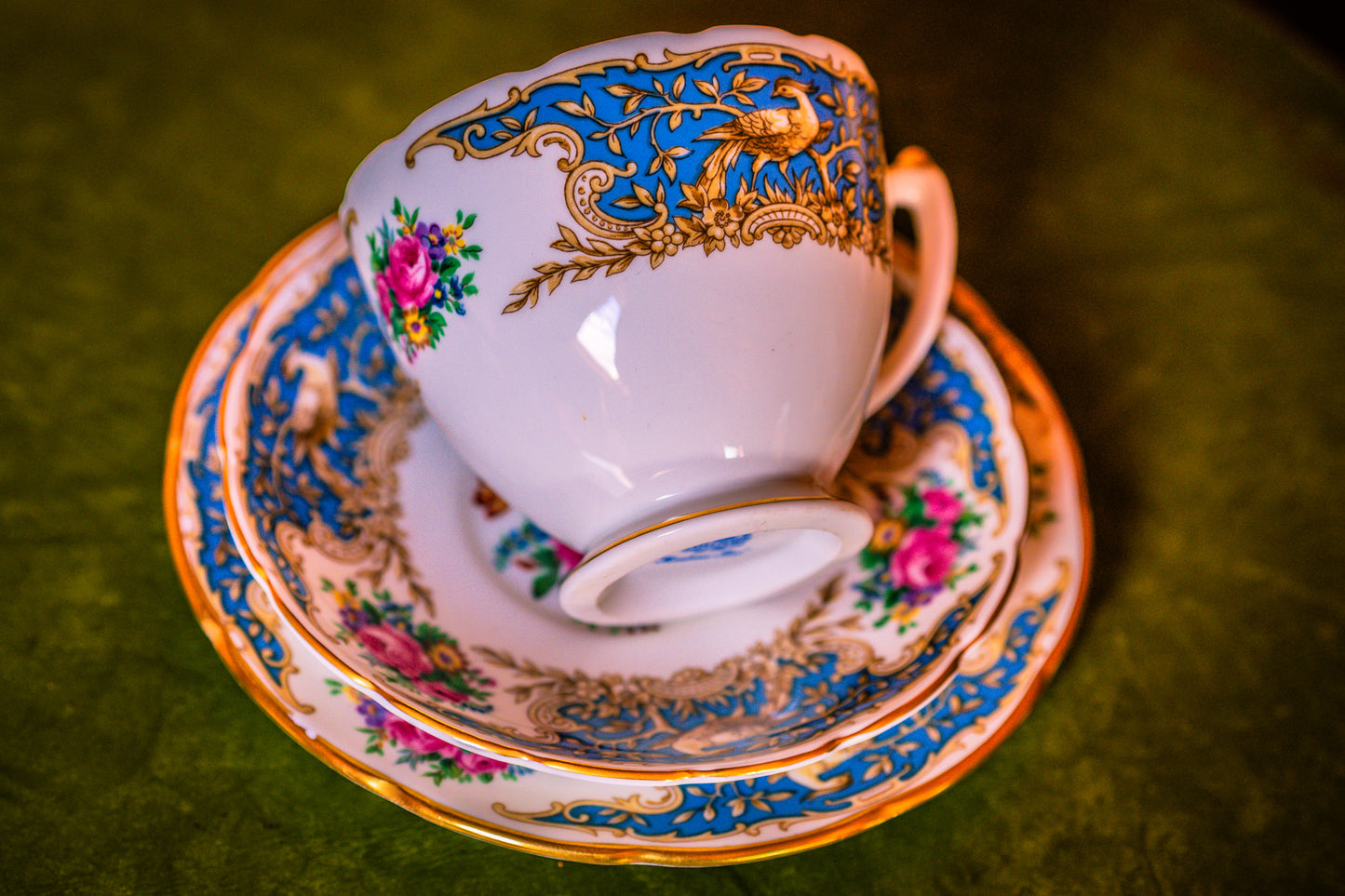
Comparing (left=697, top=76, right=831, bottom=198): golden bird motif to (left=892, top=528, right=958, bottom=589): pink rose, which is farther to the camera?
(left=892, top=528, right=958, bottom=589): pink rose

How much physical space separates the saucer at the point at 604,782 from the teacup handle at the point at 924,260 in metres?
0.12

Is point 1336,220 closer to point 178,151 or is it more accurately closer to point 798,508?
point 798,508

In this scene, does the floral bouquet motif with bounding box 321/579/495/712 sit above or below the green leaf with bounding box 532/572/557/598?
above

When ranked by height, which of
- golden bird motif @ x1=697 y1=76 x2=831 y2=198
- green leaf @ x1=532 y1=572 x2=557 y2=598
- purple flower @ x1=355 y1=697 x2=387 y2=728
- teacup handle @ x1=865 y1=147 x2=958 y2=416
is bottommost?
green leaf @ x1=532 y1=572 x2=557 y2=598

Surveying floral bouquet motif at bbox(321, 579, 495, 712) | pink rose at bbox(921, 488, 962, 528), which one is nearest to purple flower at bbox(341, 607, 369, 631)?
floral bouquet motif at bbox(321, 579, 495, 712)

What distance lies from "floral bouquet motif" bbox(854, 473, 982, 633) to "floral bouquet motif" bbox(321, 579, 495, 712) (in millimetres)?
225

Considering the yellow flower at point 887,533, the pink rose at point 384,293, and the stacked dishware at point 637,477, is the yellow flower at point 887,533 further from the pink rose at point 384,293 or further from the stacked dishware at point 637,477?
the pink rose at point 384,293

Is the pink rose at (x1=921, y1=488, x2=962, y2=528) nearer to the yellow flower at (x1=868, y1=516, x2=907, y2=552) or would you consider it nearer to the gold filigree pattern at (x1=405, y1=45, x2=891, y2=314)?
the yellow flower at (x1=868, y1=516, x2=907, y2=552)

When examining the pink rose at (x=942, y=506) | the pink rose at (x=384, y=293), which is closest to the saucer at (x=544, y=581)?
the pink rose at (x=942, y=506)

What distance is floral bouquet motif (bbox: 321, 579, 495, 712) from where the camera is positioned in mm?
433

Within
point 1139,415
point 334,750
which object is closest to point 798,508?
point 334,750

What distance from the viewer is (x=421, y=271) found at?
394 mm

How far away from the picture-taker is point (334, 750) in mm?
425

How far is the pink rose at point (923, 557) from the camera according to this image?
0.51 meters
